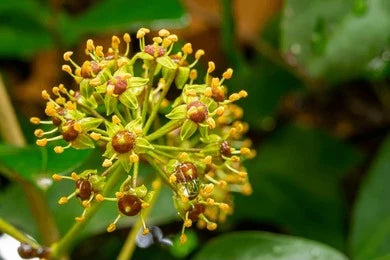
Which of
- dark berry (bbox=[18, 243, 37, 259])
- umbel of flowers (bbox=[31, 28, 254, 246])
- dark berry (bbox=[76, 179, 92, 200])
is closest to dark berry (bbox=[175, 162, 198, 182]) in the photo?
umbel of flowers (bbox=[31, 28, 254, 246])

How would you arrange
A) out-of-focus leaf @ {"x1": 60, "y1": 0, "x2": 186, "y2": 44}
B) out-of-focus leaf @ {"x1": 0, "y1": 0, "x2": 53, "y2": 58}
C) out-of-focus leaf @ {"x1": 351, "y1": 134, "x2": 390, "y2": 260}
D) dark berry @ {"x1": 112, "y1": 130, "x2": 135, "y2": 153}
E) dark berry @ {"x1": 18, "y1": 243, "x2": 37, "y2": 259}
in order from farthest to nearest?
out-of-focus leaf @ {"x1": 0, "y1": 0, "x2": 53, "y2": 58} < out-of-focus leaf @ {"x1": 60, "y1": 0, "x2": 186, "y2": 44} < out-of-focus leaf @ {"x1": 351, "y1": 134, "x2": 390, "y2": 260} < dark berry @ {"x1": 18, "y1": 243, "x2": 37, "y2": 259} < dark berry @ {"x1": 112, "y1": 130, "x2": 135, "y2": 153}

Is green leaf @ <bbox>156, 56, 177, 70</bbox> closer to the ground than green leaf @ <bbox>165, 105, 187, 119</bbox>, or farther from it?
farther from it

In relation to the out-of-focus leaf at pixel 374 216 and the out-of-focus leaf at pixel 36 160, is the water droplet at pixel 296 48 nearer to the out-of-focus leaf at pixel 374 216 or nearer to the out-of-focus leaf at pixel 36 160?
the out-of-focus leaf at pixel 374 216

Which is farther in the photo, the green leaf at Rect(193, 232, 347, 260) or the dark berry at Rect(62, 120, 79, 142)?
the green leaf at Rect(193, 232, 347, 260)

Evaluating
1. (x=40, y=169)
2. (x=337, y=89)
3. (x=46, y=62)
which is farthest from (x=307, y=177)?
(x=46, y=62)

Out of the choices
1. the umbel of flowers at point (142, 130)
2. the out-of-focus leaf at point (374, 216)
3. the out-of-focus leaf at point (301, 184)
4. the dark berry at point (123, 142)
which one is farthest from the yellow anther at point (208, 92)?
the out-of-focus leaf at point (301, 184)

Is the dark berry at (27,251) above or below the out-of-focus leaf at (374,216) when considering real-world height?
above

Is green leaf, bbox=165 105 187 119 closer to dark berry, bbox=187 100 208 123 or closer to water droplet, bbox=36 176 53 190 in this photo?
dark berry, bbox=187 100 208 123

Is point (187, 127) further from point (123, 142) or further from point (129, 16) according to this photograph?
point (129, 16)
